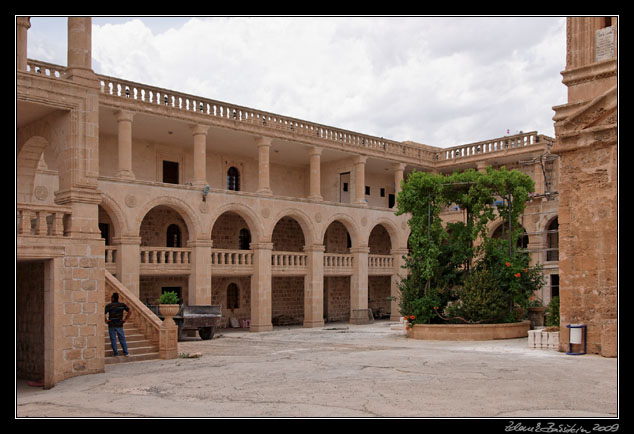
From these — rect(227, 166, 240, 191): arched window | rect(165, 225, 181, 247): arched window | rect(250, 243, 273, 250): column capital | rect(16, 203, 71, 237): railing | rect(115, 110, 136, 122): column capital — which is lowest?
rect(250, 243, 273, 250): column capital

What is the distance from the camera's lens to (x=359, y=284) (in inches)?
1184

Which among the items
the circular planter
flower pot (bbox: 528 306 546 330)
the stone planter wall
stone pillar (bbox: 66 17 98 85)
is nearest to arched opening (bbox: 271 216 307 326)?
the circular planter

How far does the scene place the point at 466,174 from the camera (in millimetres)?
20406

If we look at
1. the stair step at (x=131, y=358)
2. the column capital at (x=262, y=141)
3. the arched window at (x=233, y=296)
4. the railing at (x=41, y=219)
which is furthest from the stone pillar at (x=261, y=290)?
the railing at (x=41, y=219)

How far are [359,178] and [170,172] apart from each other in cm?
853

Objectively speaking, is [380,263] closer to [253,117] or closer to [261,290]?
[261,290]

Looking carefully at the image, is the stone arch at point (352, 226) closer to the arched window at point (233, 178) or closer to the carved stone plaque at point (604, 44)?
the arched window at point (233, 178)

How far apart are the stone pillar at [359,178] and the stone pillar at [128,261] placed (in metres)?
11.5

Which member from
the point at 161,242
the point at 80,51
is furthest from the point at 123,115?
the point at 80,51

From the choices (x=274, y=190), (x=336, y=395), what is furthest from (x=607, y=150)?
(x=274, y=190)

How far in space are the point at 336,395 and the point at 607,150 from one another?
27.3 ft

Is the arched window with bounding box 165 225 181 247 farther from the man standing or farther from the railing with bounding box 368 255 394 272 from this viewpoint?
the man standing

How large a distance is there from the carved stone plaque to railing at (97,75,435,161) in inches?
567

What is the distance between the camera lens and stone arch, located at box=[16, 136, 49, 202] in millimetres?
14547
